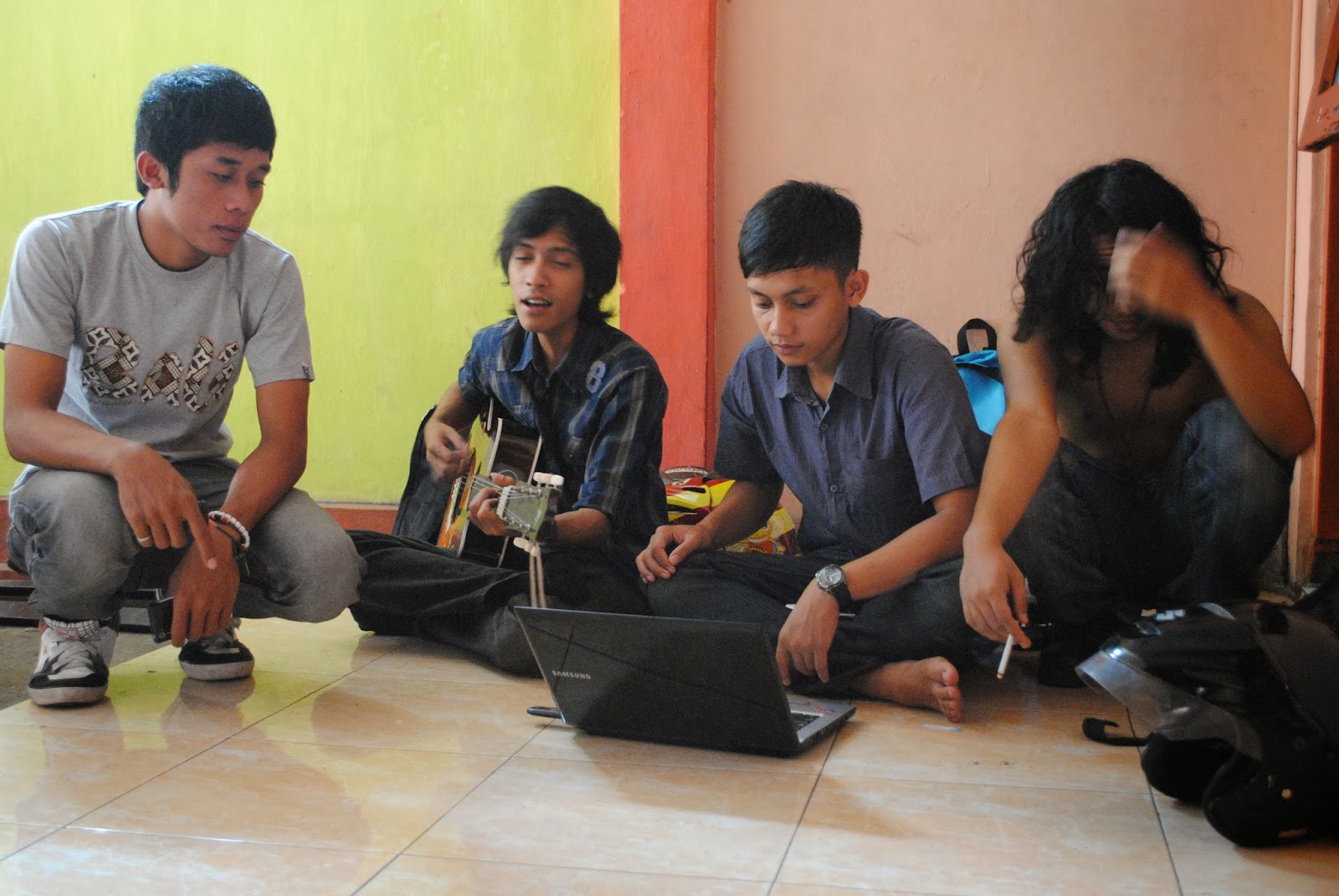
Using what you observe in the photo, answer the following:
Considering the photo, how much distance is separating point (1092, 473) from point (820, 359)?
1.55 feet

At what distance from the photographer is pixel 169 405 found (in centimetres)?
201

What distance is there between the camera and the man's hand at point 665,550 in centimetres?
196

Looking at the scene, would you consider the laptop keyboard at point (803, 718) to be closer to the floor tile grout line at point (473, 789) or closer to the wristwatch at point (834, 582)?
the wristwatch at point (834, 582)

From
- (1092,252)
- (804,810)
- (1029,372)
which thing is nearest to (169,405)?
(804,810)

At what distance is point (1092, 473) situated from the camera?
1986 mm

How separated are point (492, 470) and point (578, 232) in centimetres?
45

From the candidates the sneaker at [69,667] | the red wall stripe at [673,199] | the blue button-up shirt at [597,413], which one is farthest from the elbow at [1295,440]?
the sneaker at [69,667]

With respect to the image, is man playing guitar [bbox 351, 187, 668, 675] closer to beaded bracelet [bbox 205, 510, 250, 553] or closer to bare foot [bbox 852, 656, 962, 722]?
beaded bracelet [bbox 205, 510, 250, 553]

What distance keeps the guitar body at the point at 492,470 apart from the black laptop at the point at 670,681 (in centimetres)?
56

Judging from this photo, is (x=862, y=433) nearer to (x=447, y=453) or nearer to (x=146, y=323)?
(x=447, y=453)

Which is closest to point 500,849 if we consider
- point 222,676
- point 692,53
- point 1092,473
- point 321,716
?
point 321,716

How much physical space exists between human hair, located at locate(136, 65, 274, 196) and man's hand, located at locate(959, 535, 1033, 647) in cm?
127

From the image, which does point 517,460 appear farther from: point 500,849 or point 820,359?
point 500,849

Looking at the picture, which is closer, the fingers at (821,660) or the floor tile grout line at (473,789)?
the floor tile grout line at (473,789)
